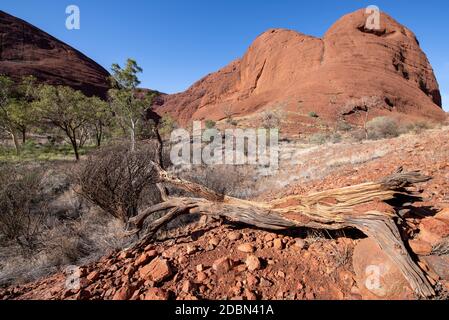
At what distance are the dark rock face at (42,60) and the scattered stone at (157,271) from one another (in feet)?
201

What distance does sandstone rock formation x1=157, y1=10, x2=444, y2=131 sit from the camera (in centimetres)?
2905

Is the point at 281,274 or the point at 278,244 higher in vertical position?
the point at 278,244

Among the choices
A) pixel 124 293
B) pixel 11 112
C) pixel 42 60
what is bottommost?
pixel 124 293

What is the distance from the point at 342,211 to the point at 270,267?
83 cm

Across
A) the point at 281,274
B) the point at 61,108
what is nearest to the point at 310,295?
the point at 281,274

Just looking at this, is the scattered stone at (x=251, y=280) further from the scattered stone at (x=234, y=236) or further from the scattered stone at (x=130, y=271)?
the scattered stone at (x=130, y=271)

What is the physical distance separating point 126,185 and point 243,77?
54.7m

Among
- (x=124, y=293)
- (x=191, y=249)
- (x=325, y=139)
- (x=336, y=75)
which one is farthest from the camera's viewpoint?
(x=336, y=75)

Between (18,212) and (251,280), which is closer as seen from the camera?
(251,280)

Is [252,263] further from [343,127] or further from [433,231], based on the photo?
[343,127]

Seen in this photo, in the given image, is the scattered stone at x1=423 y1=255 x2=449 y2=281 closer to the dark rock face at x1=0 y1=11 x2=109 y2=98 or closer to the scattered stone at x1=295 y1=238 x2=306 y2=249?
the scattered stone at x1=295 y1=238 x2=306 y2=249

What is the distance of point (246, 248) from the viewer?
2.20 m

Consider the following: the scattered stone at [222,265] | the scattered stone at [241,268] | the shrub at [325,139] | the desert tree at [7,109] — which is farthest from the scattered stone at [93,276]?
the desert tree at [7,109]
